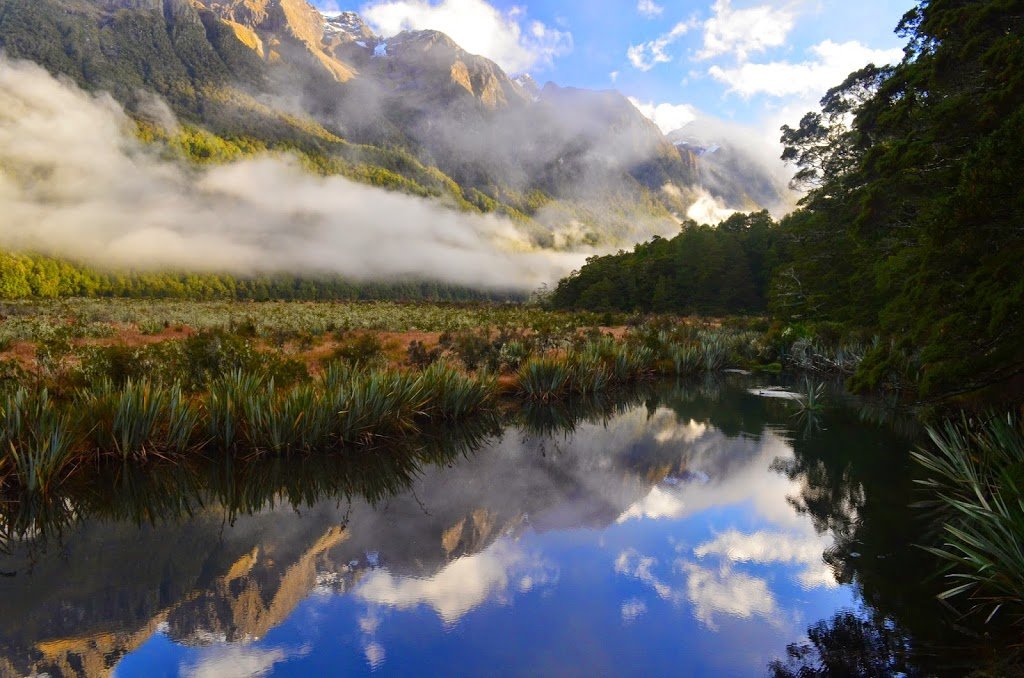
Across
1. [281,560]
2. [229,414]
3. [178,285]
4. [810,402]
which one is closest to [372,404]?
[229,414]

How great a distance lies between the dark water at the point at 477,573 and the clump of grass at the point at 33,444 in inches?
16.7

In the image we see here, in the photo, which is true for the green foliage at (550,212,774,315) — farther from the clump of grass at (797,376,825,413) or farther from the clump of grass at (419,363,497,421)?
the clump of grass at (419,363,497,421)

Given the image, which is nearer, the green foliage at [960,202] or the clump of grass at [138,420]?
the green foliage at [960,202]

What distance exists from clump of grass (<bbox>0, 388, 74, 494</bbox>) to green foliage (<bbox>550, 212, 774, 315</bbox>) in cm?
5086

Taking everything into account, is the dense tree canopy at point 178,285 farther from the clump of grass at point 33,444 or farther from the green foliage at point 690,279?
the clump of grass at point 33,444

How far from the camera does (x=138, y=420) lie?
8375 mm

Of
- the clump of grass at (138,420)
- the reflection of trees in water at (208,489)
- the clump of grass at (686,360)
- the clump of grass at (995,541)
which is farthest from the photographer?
the clump of grass at (686,360)

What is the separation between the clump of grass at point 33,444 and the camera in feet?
22.8

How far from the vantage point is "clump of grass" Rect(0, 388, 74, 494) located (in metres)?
6.95

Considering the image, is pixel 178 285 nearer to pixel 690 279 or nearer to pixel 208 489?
pixel 690 279

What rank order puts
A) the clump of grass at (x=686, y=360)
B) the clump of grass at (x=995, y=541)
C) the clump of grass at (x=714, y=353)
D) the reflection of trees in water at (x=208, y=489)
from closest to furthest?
the clump of grass at (x=995, y=541)
the reflection of trees in water at (x=208, y=489)
the clump of grass at (x=686, y=360)
the clump of grass at (x=714, y=353)

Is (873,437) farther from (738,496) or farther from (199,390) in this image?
(199,390)

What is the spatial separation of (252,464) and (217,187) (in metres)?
188

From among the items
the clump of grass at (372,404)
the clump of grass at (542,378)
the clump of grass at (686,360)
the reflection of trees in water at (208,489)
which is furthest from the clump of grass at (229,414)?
the clump of grass at (686,360)
